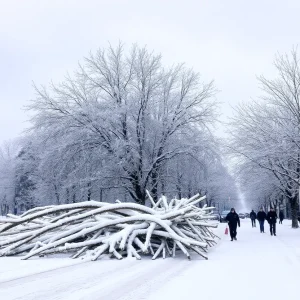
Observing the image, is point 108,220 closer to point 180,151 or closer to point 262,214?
point 262,214

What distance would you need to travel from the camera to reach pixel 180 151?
91.6 feet

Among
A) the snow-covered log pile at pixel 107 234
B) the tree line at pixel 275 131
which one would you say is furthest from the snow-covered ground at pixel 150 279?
the tree line at pixel 275 131

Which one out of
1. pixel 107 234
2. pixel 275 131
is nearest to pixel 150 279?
pixel 107 234

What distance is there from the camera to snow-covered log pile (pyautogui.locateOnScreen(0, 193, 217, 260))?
10398 millimetres

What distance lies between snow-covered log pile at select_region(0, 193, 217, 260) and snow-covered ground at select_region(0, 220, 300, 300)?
401mm

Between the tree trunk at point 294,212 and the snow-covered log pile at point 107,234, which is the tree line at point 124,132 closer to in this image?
the tree trunk at point 294,212

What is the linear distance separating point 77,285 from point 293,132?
16303 millimetres

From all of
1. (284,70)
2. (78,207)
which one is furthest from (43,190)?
(78,207)

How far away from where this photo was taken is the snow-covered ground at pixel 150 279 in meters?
6.12

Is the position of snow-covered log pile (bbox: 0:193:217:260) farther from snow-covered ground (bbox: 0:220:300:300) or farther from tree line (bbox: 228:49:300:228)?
tree line (bbox: 228:49:300:228)

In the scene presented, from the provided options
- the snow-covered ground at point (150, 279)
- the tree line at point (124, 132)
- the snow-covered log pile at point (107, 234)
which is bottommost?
the snow-covered ground at point (150, 279)

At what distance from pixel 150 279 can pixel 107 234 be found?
371cm

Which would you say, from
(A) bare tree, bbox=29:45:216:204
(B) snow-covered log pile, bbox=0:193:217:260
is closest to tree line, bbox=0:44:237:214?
(A) bare tree, bbox=29:45:216:204

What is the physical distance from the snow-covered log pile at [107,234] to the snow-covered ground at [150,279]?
40 cm
